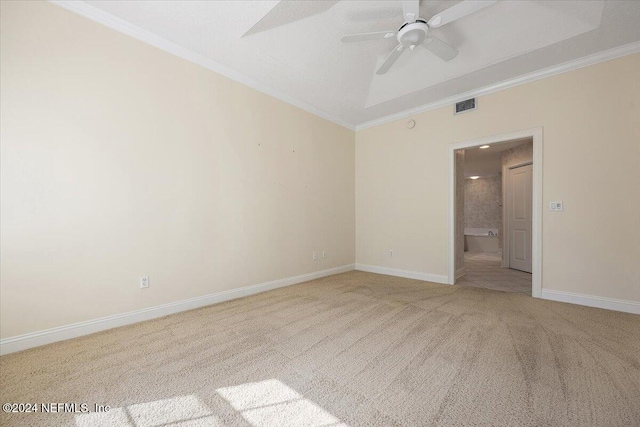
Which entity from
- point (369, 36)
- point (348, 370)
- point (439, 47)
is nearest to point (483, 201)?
point (439, 47)

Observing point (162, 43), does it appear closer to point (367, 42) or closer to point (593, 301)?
point (367, 42)

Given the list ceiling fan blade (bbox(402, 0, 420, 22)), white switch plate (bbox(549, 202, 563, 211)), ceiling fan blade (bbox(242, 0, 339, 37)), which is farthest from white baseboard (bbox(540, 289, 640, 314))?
ceiling fan blade (bbox(242, 0, 339, 37))

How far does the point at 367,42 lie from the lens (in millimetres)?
3008

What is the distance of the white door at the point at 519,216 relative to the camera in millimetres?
4703

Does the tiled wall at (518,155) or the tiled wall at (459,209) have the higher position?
the tiled wall at (518,155)

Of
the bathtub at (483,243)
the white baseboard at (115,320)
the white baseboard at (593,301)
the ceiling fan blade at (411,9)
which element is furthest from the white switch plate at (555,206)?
the bathtub at (483,243)

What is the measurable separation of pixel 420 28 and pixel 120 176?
10.2 ft

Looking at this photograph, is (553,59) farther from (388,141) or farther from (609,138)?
(388,141)

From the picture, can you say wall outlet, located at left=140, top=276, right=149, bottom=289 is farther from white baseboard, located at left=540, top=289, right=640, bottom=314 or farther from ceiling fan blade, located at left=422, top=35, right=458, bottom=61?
white baseboard, located at left=540, top=289, right=640, bottom=314

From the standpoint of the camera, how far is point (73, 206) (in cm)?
216

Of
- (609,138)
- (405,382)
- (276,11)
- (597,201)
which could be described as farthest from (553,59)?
(405,382)

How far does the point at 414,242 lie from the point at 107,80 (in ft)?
14.7

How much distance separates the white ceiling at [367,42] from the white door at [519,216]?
2436 mm

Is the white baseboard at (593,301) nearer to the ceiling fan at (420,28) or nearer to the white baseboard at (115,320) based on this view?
the ceiling fan at (420,28)
